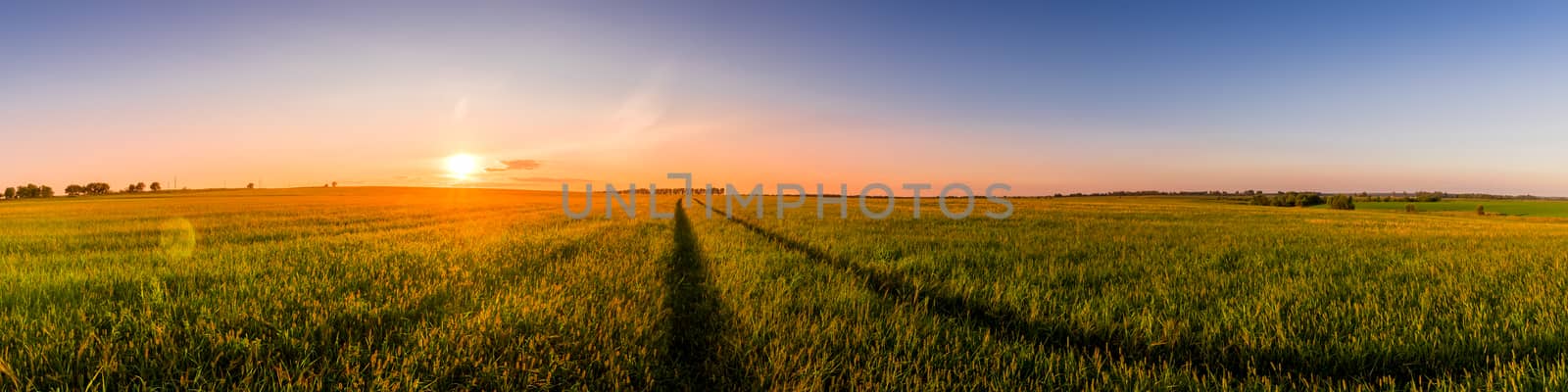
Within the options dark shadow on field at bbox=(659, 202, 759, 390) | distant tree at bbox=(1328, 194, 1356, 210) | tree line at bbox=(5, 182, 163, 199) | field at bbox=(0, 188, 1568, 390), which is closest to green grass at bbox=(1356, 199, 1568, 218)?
distant tree at bbox=(1328, 194, 1356, 210)

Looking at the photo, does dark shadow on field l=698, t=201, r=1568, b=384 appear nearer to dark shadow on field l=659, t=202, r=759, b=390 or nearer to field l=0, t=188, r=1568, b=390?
field l=0, t=188, r=1568, b=390

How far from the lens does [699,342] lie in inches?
156

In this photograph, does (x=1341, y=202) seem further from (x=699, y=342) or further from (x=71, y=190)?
(x=71, y=190)

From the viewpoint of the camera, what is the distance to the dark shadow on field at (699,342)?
3188 millimetres

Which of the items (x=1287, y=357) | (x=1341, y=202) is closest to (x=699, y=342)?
(x=1287, y=357)

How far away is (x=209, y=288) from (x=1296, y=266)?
13.6 metres

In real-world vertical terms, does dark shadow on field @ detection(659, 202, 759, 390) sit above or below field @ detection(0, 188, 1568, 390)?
below

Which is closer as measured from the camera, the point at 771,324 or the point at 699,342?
the point at 699,342

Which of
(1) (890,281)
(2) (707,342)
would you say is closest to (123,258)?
(2) (707,342)

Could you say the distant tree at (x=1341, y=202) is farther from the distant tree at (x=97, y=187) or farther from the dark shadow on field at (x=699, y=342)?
the distant tree at (x=97, y=187)

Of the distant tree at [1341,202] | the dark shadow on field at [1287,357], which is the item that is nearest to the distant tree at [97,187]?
the dark shadow on field at [1287,357]

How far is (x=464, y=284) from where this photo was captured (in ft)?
18.2

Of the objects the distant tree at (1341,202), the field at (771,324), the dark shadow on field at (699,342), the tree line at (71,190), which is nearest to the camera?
the field at (771,324)

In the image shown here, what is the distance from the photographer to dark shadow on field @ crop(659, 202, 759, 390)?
3188 mm
